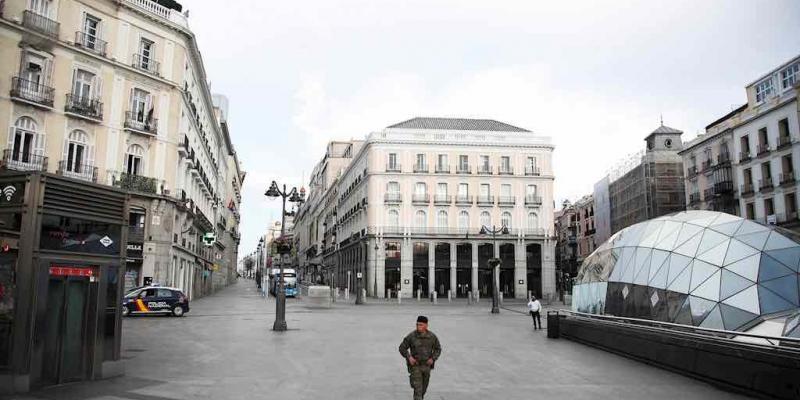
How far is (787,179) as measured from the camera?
4075 cm

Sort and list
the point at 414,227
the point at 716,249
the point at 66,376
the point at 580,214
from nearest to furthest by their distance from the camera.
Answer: the point at 66,376 → the point at 716,249 → the point at 414,227 → the point at 580,214

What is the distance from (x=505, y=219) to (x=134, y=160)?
39570 millimetres

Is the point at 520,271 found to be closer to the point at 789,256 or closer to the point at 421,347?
the point at 789,256

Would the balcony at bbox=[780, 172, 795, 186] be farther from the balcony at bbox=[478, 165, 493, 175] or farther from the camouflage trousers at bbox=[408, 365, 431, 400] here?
the camouflage trousers at bbox=[408, 365, 431, 400]

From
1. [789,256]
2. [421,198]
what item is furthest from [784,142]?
[421,198]

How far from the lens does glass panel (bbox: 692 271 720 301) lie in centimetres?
1407

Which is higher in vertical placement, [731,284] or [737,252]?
[737,252]

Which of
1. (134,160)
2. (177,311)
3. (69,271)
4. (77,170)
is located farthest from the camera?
(134,160)

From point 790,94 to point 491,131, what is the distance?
28.5m

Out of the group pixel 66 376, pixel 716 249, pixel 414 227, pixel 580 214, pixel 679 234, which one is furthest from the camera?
pixel 580 214

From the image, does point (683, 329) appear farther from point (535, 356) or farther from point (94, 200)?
point (94, 200)

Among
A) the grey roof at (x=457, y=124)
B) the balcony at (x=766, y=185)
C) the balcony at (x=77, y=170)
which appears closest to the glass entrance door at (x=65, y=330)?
the balcony at (x=77, y=170)

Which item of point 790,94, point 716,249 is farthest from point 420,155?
point 716,249

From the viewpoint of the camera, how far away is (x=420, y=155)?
6172 centimetres
